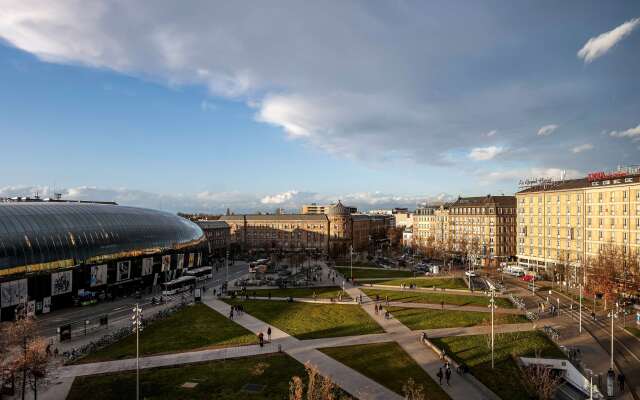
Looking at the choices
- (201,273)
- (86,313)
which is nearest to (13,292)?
(86,313)

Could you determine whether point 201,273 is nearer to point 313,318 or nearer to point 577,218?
point 313,318

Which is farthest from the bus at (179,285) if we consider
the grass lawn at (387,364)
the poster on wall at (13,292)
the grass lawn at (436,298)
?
the grass lawn at (387,364)

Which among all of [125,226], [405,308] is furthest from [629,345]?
[125,226]

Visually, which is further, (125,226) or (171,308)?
(125,226)

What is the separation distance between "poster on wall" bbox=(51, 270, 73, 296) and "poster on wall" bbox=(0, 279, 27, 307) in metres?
4.85

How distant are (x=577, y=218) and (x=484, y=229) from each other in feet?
128

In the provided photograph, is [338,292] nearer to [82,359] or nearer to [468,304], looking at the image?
[468,304]

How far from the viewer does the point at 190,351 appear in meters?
44.9

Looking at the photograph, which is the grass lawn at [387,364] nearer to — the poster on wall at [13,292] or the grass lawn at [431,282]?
the grass lawn at [431,282]

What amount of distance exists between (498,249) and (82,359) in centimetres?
11734

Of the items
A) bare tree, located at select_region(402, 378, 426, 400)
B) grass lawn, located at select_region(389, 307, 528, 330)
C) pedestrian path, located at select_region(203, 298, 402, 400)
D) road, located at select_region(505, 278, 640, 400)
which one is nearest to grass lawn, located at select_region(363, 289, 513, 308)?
grass lawn, located at select_region(389, 307, 528, 330)

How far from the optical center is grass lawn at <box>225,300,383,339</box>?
171ft

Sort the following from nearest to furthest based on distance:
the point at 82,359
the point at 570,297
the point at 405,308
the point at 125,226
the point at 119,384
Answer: the point at 119,384 < the point at 82,359 < the point at 405,308 < the point at 570,297 < the point at 125,226

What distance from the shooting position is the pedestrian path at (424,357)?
3391cm
